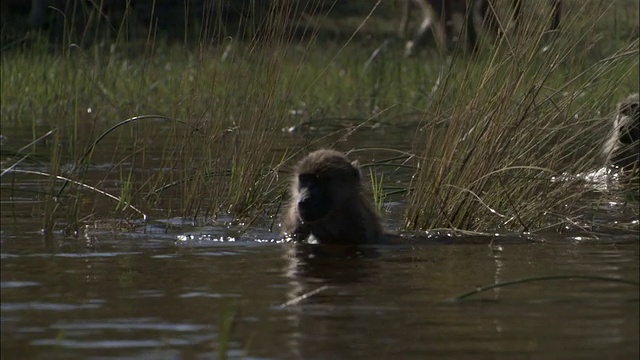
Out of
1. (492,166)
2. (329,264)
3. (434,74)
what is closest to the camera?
(329,264)

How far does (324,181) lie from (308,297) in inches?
89.2

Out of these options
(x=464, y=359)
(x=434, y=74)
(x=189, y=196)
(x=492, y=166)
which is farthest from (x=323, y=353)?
(x=434, y=74)

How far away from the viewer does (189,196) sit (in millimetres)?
8625

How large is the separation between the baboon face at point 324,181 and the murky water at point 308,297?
29 cm

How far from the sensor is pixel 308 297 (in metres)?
5.90

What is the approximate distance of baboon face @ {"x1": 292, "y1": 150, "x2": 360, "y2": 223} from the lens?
26.1 feet

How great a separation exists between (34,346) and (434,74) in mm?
13629

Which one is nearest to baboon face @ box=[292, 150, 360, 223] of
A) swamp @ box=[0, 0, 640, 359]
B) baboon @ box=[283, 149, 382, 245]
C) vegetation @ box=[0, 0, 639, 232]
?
baboon @ box=[283, 149, 382, 245]

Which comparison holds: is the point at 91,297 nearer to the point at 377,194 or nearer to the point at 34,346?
the point at 34,346

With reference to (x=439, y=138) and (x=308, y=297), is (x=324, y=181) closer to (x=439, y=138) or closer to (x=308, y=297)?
(x=439, y=138)

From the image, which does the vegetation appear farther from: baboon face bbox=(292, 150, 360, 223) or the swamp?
baboon face bbox=(292, 150, 360, 223)

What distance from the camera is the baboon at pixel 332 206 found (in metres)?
8.01

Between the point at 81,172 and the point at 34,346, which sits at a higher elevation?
the point at 81,172

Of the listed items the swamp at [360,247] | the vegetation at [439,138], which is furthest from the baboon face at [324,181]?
the vegetation at [439,138]
